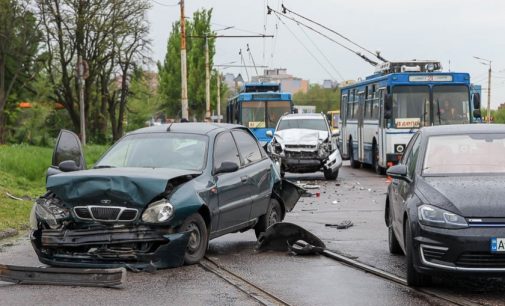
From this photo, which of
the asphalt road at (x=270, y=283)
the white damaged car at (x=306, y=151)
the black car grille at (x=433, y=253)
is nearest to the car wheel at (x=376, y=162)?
the white damaged car at (x=306, y=151)

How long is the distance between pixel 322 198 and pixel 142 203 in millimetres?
11115

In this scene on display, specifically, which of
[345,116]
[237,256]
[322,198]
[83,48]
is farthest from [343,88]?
[237,256]

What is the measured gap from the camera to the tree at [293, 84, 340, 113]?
458 feet

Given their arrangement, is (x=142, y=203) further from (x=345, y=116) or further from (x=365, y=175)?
(x=345, y=116)

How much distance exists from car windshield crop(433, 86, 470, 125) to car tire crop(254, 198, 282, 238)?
13.6 m

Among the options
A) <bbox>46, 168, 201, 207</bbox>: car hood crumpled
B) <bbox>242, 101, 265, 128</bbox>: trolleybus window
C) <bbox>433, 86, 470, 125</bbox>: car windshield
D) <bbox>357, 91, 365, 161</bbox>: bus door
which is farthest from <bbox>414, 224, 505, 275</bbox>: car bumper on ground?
<bbox>242, 101, 265, 128</bbox>: trolleybus window

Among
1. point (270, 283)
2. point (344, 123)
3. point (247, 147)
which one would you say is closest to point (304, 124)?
point (344, 123)

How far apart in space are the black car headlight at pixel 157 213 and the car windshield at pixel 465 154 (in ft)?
8.75

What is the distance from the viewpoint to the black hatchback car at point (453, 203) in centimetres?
786

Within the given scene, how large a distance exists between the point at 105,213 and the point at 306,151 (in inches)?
659

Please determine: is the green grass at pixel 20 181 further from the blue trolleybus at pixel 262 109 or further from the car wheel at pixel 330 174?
the blue trolleybus at pixel 262 109

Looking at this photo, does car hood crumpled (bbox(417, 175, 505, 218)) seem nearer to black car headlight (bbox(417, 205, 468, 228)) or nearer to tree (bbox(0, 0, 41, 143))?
black car headlight (bbox(417, 205, 468, 228))

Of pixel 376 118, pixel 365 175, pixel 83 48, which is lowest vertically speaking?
pixel 365 175

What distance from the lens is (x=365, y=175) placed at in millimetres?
28875
